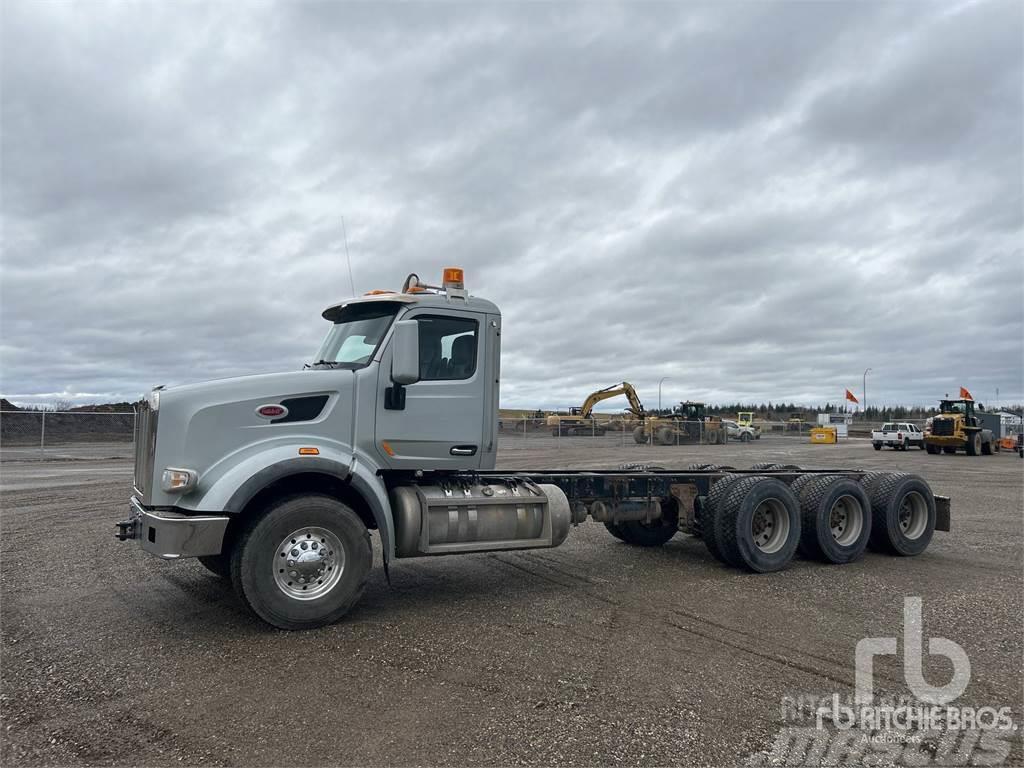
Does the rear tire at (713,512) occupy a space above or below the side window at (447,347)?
below

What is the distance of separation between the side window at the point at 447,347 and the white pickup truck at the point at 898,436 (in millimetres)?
41868

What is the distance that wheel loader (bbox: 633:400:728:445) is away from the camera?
4422 cm

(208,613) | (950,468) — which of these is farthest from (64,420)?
(950,468)

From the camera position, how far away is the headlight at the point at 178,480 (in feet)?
18.9

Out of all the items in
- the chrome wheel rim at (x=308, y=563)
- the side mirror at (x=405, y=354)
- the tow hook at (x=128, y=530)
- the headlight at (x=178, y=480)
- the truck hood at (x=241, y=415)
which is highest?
the side mirror at (x=405, y=354)

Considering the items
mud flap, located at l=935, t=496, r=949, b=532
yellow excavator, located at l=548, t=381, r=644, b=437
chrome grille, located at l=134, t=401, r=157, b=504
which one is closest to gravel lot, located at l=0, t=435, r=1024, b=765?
mud flap, located at l=935, t=496, r=949, b=532

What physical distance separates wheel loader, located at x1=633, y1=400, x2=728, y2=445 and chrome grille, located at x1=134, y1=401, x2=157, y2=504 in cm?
3888

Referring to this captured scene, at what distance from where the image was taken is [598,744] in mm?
4004

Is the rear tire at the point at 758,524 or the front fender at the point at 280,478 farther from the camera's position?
the rear tire at the point at 758,524

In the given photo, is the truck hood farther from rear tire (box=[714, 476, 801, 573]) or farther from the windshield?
rear tire (box=[714, 476, 801, 573])

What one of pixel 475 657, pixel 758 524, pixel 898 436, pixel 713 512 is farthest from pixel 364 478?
pixel 898 436

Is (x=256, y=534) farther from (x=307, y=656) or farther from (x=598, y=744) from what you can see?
(x=598, y=744)

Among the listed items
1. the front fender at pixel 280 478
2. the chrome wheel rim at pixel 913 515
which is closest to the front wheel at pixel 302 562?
the front fender at pixel 280 478

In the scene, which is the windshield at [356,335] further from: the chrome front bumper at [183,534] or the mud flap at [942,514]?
the mud flap at [942,514]
